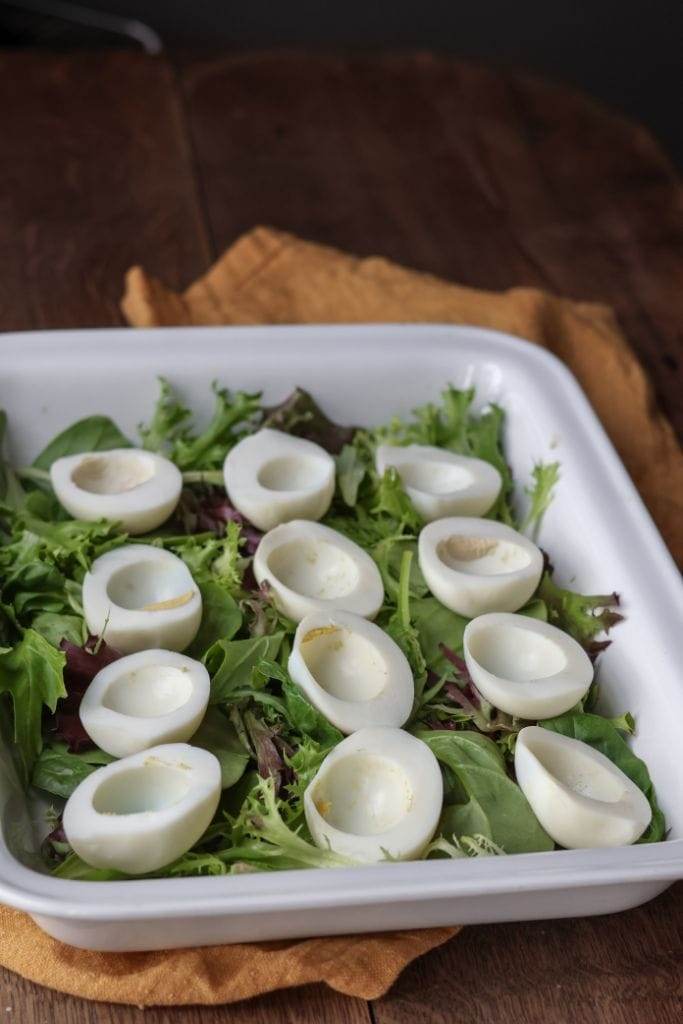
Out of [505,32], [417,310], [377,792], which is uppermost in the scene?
[377,792]

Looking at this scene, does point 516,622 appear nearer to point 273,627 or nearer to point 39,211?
point 273,627

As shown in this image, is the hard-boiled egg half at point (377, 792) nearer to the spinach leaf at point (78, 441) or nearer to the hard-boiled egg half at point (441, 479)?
the hard-boiled egg half at point (441, 479)

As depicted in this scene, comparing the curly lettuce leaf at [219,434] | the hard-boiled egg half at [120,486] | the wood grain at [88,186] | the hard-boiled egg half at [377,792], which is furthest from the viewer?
the wood grain at [88,186]

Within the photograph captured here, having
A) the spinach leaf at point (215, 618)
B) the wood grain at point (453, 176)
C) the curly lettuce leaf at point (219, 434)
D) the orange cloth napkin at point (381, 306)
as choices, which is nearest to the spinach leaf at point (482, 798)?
the spinach leaf at point (215, 618)

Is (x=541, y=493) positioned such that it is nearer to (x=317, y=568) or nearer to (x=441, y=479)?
(x=441, y=479)

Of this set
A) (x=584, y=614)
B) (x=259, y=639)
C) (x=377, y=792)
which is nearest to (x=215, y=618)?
(x=259, y=639)

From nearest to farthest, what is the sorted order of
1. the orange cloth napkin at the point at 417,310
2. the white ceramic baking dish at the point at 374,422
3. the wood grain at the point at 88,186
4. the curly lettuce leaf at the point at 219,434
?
the white ceramic baking dish at the point at 374,422 → the curly lettuce leaf at the point at 219,434 → the orange cloth napkin at the point at 417,310 → the wood grain at the point at 88,186
